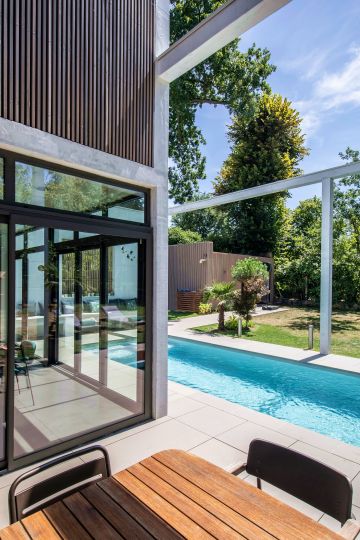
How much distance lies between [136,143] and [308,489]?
3.38 metres

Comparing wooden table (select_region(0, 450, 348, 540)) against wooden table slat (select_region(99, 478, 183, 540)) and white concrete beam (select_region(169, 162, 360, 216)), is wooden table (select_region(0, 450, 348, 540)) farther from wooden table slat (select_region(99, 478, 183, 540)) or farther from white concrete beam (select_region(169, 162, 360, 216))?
white concrete beam (select_region(169, 162, 360, 216))

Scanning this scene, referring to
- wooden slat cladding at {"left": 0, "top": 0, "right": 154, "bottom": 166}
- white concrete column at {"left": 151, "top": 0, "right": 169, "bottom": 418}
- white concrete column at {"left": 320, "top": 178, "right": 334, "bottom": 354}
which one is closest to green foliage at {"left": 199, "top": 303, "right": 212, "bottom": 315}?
white concrete column at {"left": 320, "top": 178, "right": 334, "bottom": 354}

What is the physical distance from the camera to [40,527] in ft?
4.24

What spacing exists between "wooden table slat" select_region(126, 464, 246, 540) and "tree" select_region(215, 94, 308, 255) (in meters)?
19.2

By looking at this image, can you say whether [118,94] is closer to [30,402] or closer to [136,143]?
[136,143]

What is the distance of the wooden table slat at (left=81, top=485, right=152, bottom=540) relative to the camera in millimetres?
1274

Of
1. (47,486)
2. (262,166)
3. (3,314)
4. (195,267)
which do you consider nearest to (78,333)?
(3,314)

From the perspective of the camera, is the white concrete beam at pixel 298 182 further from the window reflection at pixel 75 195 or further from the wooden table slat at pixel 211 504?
the wooden table slat at pixel 211 504

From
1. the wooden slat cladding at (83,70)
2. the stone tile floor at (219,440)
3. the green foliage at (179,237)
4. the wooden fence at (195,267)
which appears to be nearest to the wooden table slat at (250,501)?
the stone tile floor at (219,440)

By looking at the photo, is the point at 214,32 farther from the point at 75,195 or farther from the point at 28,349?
the point at 28,349

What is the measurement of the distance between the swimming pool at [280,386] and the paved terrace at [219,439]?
1.02 meters

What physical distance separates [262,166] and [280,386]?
16264 millimetres

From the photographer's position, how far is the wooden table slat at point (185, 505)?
50.3 inches

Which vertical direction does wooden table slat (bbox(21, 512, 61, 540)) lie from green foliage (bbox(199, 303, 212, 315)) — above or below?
above
